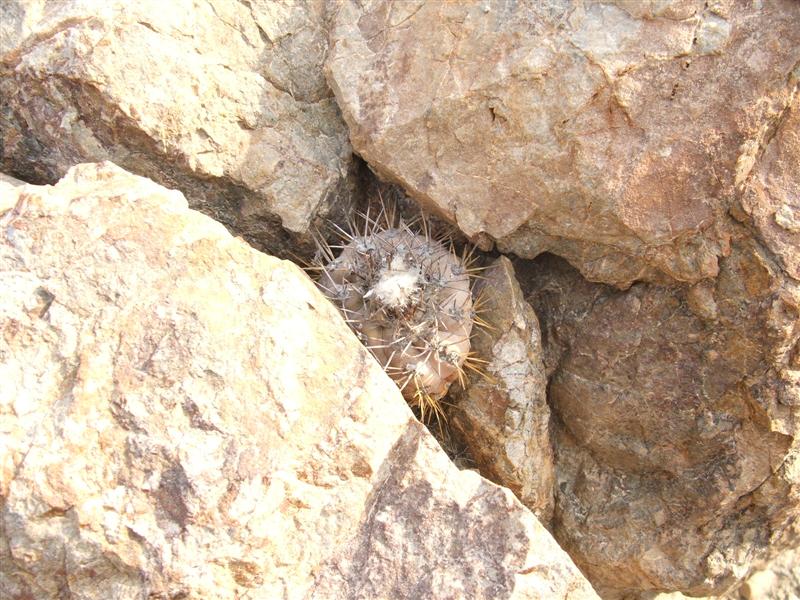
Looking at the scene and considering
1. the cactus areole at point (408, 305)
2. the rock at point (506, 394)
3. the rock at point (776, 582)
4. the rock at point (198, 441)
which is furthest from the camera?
the rock at point (776, 582)

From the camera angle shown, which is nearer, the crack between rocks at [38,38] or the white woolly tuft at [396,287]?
the white woolly tuft at [396,287]

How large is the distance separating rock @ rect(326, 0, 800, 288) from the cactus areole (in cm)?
25

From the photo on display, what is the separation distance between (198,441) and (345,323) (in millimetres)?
714

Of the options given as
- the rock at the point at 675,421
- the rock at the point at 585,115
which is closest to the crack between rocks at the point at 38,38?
the rock at the point at 585,115

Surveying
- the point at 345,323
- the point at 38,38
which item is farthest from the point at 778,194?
the point at 38,38

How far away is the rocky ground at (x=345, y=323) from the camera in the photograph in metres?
2.29

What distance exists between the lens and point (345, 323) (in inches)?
109

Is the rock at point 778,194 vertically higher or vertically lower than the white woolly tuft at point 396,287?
higher

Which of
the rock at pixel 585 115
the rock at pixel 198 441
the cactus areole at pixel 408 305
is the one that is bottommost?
A: the rock at pixel 198 441

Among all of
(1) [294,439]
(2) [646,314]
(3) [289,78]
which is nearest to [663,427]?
(2) [646,314]

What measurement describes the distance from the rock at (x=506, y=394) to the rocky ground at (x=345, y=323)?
0.01 m

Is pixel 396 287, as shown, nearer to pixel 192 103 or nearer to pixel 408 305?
pixel 408 305

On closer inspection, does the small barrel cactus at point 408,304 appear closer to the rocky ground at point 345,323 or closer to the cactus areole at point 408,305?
the cactus areole at point 408,305

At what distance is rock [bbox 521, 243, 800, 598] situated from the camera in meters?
3.03
